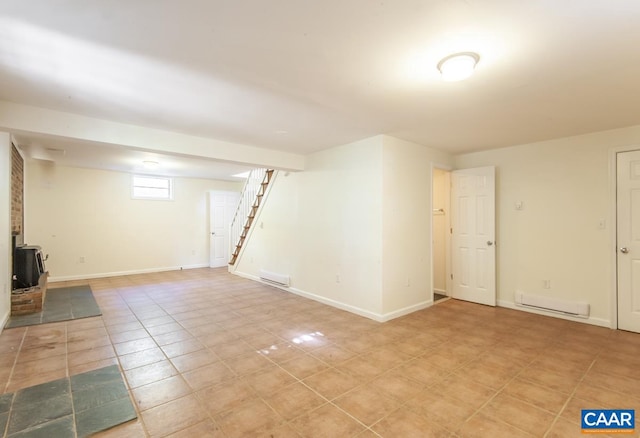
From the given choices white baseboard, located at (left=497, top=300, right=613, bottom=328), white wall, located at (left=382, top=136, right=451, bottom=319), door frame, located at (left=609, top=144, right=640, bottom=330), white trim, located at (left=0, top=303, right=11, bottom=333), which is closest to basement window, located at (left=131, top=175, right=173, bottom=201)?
white trim, located at (left=0, top=303, right=11, bottom=333)

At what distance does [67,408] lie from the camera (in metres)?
2.00

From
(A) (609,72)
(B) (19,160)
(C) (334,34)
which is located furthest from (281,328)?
(B) (19,160)

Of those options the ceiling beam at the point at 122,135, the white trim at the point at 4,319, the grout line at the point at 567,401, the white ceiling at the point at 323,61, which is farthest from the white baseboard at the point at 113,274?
the grout line at the point at 567,401

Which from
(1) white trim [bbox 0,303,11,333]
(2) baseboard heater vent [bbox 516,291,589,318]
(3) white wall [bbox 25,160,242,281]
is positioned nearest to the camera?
(1) white trim [bbox 0,303,11,333]

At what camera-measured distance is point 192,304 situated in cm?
454

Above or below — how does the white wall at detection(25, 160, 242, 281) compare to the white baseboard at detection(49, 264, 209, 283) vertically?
above

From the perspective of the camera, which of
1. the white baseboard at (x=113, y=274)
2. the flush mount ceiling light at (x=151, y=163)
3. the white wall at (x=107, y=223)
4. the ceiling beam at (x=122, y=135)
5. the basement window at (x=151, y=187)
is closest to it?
the ceiling beam at (x=122, y=135)

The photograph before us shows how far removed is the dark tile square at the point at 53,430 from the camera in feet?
5.68

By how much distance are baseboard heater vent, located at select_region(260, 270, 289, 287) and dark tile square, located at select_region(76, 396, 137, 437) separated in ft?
11.1

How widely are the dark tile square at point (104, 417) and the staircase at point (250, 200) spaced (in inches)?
180

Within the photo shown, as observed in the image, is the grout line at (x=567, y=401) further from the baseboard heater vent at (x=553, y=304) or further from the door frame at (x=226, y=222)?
the door frame at (x=226, y=222)

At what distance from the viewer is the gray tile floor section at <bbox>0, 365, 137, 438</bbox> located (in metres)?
1.79

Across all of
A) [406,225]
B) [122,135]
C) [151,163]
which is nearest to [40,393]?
[122,135]

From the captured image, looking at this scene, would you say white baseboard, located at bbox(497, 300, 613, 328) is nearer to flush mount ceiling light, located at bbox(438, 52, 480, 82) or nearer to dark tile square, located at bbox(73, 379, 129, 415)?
flush mount ceiling light, located at bbox(438, 52, 480, 82)
